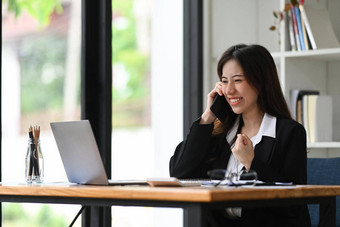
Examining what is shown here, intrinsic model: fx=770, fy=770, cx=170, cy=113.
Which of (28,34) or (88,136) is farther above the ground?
(28,34)

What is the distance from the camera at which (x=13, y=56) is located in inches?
359

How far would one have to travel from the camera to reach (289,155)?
2732mm

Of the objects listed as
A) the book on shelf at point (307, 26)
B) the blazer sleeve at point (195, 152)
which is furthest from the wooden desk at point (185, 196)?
the book on shelf at point (307, 26)

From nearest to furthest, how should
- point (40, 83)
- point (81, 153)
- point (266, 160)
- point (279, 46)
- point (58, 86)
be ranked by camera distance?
1. point (81, 153)
2. point (266, 160)
3. point (279, 46)
4. point (58, 86)
5. point (40, 83)

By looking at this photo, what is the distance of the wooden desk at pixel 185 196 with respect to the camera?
1.97 metres

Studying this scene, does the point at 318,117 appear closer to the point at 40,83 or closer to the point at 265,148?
the point at 265,148

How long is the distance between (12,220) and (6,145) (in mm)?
942

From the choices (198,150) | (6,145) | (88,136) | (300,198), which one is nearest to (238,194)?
(300,198)

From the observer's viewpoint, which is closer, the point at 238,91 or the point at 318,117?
the point at 238,91

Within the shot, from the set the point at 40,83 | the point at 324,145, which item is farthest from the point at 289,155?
the point at 40,83

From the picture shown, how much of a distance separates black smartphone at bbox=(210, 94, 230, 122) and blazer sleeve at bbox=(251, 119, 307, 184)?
26 centimetres

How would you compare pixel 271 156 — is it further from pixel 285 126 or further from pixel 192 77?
pixel 192 77

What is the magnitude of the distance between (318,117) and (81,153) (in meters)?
1.93

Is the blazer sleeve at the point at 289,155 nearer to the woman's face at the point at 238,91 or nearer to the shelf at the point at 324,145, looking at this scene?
the woman's face at the point at 238,91
